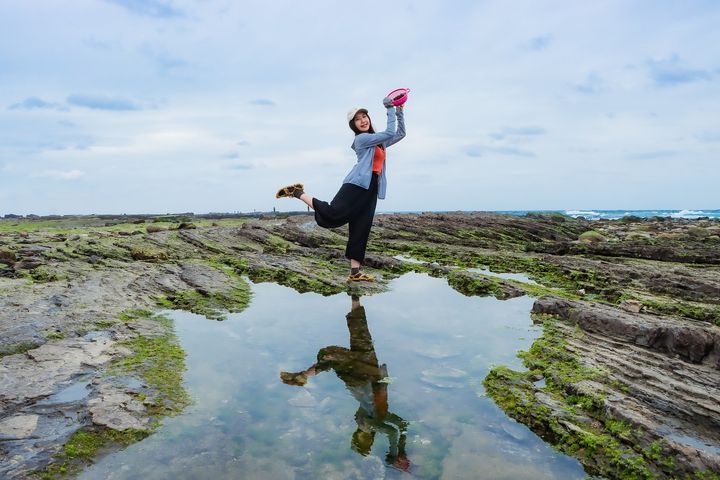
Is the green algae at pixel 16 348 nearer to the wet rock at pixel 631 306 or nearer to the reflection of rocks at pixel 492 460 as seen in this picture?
the reflection of rocks at pixel 492 460

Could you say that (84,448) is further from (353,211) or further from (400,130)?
(400,130)

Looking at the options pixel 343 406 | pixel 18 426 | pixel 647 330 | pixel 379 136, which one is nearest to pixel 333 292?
pixel 379 136

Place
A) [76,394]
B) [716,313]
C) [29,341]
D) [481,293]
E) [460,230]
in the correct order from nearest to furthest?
[76,394] < [29,341] < [716,313] < [481,293] < [460,230]

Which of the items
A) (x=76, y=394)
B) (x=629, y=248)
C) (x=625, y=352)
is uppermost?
(x=629, y=248)

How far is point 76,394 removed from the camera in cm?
482

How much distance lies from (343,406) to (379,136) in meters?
7.28

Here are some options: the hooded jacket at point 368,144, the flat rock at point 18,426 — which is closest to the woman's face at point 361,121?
the hooded jacket at point 368,144

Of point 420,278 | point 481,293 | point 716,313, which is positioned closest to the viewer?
point 716,313

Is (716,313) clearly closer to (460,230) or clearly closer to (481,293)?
(481,293)

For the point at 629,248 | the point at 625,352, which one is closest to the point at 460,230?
the point at 629,248

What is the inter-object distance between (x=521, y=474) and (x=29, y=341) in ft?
20.8

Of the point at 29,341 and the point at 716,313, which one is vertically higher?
the point at 716,313

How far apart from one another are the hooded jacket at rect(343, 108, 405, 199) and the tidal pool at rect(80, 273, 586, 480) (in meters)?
4.09

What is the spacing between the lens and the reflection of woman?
4059mm
